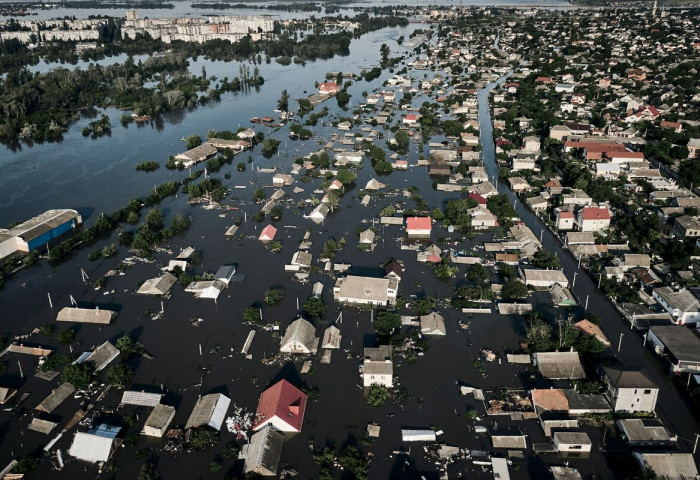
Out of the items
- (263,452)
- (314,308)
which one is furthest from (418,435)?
(314,308)

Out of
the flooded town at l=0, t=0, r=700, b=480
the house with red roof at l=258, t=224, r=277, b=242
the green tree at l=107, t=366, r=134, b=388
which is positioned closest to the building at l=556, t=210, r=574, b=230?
the flooded town at l=0, t=0, r=700, b=480

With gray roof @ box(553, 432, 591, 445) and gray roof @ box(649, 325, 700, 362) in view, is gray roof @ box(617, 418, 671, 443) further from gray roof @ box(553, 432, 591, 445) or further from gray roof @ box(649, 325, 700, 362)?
gray roof @ box(649, 325, 700, 362)

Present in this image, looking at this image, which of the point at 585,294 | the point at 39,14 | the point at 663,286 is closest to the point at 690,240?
the point at 663,286

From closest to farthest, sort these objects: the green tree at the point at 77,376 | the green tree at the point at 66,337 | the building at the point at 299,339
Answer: the green tree at the point at 77,376 < the building at the point at 299,339 < the green tree at the point at 66,337

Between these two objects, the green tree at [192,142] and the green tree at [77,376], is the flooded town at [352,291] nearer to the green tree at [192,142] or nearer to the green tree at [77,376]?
the green tree at [77,376]

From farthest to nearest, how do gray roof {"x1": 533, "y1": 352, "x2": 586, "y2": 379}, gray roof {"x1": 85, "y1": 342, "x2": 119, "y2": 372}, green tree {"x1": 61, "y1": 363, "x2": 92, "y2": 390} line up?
gray roof {"x1": 85, "y1": 342, "x2": 119, "y2": 372}, gray roof {"x1": 533, "y1": 352, "x2": 586, "y2": 379}, green tree {"x1": 61, "y1": 363, "x2": 92, "y2": 390}

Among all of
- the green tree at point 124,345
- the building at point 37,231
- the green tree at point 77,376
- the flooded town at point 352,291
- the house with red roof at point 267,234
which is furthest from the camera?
the house with red roof at point 267,234

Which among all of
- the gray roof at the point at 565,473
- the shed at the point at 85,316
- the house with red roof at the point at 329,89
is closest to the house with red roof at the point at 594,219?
the gray roof at the point at 565,473
